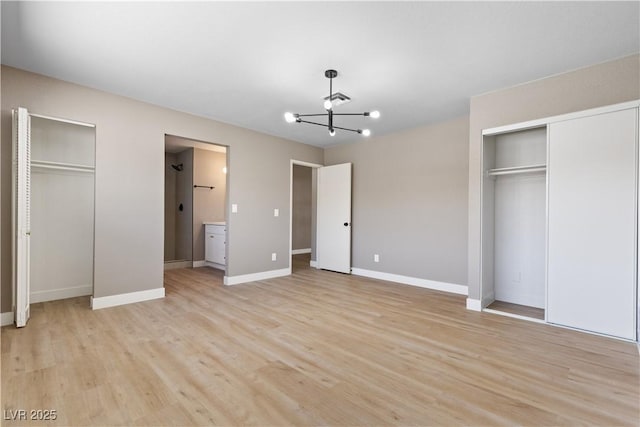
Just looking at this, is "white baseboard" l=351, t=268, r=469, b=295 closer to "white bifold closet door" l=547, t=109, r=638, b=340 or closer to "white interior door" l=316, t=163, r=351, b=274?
"white interior door" l=316, t=163, r=351, b=274

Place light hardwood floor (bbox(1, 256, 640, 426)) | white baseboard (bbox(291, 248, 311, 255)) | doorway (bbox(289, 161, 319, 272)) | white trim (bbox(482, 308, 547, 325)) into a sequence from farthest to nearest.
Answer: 1. doorway (bbox(289, 161, 319, 272))
2. white baseboard (bbox(291, 248, 311, 255))
3. white trim (bbox(482, 308, 547, 325))
4. light hardwood floor (bbox(1, 256, 640, 426))

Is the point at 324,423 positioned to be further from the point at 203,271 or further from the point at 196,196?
the point at 196,196

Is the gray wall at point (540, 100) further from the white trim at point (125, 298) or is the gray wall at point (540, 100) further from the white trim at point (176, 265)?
→ the white trim at point (176, 265)

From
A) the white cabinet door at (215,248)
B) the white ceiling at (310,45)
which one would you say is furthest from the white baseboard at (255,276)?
the white ceiling at (310,45)

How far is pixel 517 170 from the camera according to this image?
350 centimetres

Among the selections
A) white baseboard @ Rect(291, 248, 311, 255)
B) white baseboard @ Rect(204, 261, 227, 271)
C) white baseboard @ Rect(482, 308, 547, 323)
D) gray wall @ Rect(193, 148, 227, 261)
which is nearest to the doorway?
white baseboard @ Rect(291, 248, 311, 255)

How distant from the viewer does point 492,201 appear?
12.6 ft

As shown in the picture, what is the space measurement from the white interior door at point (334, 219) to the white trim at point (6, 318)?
4.46 meters

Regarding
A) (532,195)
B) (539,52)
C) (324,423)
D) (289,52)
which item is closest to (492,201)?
(532,195)

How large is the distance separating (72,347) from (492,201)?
4.66 metres

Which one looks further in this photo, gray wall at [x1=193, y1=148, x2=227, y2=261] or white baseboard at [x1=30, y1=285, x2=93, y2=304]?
gray wall at [x1=193, y1=148, x2=227, y2=261]

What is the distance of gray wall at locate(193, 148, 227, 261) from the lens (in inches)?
249

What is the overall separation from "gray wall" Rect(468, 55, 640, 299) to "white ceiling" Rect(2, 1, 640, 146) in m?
0.13

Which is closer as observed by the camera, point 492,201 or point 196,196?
point 492,201
